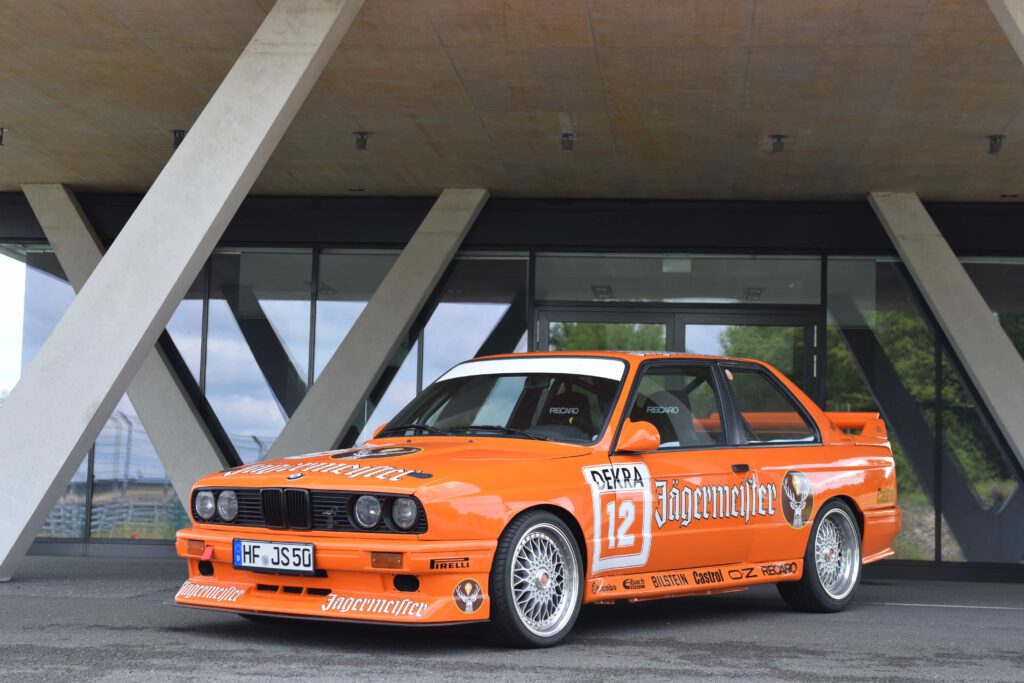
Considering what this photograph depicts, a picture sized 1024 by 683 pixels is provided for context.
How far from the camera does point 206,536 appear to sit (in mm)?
6594

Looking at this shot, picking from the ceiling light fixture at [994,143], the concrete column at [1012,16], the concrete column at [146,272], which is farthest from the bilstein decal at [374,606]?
the ceiling light fixture at [994,143]

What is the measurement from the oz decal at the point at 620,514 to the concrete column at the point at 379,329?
7121 millimetres

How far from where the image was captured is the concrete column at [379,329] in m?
13.8

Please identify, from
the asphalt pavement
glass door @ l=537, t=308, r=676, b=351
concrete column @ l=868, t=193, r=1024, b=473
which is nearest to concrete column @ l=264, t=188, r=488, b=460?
glass door @ l=537, t=308, r=676, b=351

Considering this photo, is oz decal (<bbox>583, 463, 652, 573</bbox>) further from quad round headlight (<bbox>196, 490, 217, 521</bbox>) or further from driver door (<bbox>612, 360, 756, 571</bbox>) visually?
quad round headlight (<bbox>196, 490, 217, 521</bbox>)

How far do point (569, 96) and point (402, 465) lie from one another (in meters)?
5.35

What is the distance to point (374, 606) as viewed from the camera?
599 centimetres

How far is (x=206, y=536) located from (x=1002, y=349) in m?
9.55

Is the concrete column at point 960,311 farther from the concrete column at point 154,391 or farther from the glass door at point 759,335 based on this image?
the concrete column at point 154,391

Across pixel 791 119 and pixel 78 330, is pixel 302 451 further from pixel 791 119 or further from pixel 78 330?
pixel 791 119

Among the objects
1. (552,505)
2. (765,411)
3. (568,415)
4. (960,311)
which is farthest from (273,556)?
(960,311)

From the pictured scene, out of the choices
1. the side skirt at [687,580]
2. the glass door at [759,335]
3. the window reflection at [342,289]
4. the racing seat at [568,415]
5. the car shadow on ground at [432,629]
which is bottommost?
the car shadow on ground at [432,629]

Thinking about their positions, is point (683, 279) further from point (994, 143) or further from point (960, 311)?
point (994, 143)

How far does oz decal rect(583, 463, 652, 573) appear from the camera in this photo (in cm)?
677
